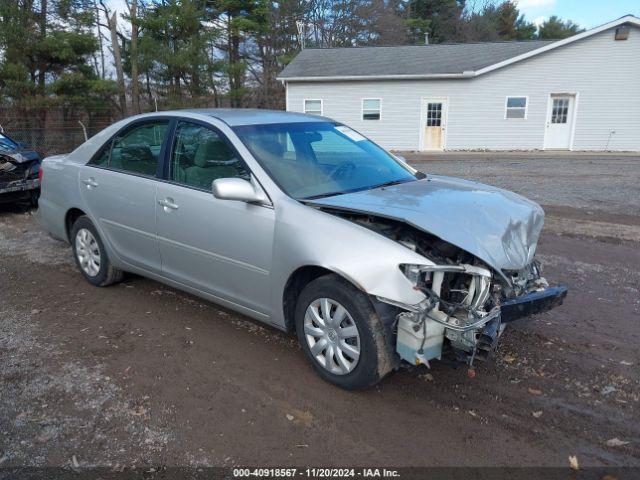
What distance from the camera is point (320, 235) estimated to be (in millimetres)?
3301

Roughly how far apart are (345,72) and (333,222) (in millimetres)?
19765

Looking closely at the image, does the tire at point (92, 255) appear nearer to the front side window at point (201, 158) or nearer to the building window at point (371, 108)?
the front side window at point (201, 158)

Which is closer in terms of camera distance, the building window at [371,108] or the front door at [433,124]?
the front door at [433,124]

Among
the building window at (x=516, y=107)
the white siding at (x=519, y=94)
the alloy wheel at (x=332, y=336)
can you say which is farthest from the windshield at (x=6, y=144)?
the building window at (x=516, y=107)

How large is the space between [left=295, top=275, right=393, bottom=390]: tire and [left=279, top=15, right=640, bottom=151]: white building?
19.4m

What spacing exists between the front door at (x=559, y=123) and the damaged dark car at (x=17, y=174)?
1881cm

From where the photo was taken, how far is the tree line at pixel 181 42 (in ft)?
60.3

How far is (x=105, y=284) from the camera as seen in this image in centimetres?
523

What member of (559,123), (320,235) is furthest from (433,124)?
(320,235)

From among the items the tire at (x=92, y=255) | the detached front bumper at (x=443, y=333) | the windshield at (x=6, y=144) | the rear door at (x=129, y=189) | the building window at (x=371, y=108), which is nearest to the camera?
the detached front bumper at (x=443, y=333)

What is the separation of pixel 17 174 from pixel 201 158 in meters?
6.10

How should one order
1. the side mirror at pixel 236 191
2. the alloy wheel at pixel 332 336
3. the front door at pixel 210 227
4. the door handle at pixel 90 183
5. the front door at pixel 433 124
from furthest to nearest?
the front door at pixel 433 124 → the door handle at pixel 90 183 → the front door at pixel 210 227 → the side mirror at pixel 236 191 → the alloy wheel at pixel 332 336

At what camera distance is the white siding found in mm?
20375

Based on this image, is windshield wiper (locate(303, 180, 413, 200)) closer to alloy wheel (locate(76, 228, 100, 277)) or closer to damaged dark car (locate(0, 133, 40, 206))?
alloy wheel (locate(76, 228, 100, 277))
